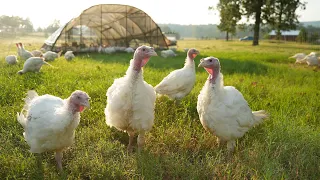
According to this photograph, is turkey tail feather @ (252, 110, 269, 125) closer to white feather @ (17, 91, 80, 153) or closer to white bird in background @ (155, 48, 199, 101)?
white bird in background @ (155, 48, 199, 101)

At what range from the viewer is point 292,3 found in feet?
98.0

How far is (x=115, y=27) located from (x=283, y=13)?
1922 centimetres

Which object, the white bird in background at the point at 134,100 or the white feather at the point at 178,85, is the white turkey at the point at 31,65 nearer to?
the white feather at the point at 178,85

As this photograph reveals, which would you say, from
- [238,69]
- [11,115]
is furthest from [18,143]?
[238,69]

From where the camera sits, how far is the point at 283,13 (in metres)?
30.4

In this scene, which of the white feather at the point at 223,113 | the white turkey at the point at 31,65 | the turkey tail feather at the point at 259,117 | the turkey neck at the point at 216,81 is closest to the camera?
the white feather at the point at 223,113

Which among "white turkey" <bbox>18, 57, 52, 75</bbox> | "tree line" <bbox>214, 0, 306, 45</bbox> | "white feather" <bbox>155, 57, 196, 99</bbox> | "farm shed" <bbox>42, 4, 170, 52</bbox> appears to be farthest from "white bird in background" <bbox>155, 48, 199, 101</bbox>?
"tree line" <bbox>214, 0, 306, 45</bbox>

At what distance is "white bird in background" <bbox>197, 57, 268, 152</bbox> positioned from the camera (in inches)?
149

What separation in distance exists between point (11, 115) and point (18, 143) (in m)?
0.92

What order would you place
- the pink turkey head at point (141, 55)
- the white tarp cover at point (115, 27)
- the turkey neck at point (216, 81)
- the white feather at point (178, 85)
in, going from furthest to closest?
the white tarp cover at point (115, 27) < the white feather at point (178, 85) < the turkey neck at point (216, 81) < the pink turkey head at point (141, 55)

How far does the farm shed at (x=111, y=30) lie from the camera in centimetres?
1936

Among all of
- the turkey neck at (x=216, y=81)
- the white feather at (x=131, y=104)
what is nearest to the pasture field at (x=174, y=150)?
the white feather at (x=131, y=104)

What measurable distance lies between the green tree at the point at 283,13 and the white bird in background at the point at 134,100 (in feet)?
98.1

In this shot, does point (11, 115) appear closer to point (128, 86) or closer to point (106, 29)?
point (128, 86)
